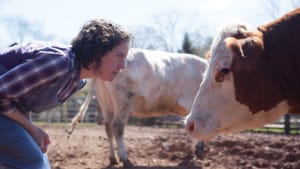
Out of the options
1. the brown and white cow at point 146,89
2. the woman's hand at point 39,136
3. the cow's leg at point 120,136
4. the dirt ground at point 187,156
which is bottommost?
the dirt ground at point 187,156

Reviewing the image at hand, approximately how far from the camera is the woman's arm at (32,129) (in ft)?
9.18

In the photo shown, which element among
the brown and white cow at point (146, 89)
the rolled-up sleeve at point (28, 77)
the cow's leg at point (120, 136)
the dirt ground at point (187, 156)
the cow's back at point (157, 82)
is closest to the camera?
the rolled-up sleeve at point (28, 77)

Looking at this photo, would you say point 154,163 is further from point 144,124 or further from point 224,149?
point 144,124

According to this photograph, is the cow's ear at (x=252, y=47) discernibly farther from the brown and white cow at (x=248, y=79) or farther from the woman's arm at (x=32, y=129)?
the woman's arm at (x=32, y=129)

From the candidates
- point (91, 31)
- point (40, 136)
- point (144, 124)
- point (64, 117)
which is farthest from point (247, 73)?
point (64, 117)

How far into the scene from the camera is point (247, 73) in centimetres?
341

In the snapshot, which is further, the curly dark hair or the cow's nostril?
the cow's nostril

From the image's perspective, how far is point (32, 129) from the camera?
2.85 meters

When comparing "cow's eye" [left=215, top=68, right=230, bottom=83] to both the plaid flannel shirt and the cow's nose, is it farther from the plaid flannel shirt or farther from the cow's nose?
the plaid flannel shirt

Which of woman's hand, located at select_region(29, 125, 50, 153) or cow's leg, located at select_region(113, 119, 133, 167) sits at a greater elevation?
woman's hand, located at select_region(29, 125, 50, 153)

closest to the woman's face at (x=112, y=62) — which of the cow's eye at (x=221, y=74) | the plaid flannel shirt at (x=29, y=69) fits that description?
the plaid flannel shirt at (x=29, y=69)

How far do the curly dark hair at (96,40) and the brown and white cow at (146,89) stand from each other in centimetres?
476

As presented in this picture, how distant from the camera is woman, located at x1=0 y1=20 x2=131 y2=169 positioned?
275 centimetres

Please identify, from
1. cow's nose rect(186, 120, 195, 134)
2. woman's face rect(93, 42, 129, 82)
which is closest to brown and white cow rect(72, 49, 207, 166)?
cow's nose rect(186, 120, 195, 134)
